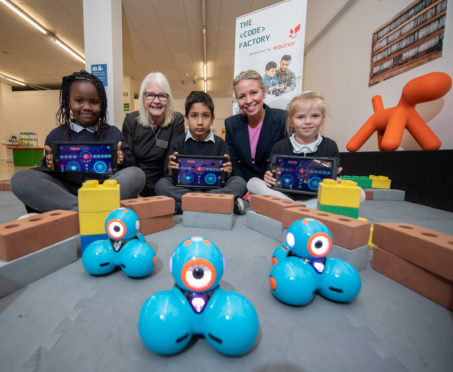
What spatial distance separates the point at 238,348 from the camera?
0.40 m

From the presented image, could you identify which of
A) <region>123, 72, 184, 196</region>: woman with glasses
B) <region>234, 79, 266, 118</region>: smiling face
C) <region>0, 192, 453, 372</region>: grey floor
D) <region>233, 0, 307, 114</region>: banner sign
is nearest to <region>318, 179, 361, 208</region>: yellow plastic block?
<region>0, 192, 453, 372</region>: grey floor

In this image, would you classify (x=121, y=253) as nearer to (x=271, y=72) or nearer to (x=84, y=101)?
(x=84, y=101)

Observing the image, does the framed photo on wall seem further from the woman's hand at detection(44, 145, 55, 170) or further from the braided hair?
the woman's hand at detection(44, 145, 55, 170)

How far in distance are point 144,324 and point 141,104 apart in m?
1.48

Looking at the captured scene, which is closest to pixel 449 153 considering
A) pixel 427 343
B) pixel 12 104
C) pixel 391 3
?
pixel 391 3

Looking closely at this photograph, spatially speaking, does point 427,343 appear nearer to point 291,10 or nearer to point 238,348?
point 238,348

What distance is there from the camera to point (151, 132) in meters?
1.61

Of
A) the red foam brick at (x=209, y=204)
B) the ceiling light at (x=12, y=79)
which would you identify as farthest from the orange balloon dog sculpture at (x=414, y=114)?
the ceiling light at (x=12, y=79)

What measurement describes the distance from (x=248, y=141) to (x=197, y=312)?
4.58ft

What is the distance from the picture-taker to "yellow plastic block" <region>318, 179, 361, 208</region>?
0.86 metres

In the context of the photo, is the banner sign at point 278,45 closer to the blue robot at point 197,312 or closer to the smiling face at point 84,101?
the smiling face at point 84,101

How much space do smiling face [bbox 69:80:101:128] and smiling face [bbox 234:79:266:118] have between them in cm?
86

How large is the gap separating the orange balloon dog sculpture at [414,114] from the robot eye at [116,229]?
1.80m

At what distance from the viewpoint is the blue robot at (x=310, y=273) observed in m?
0.54
